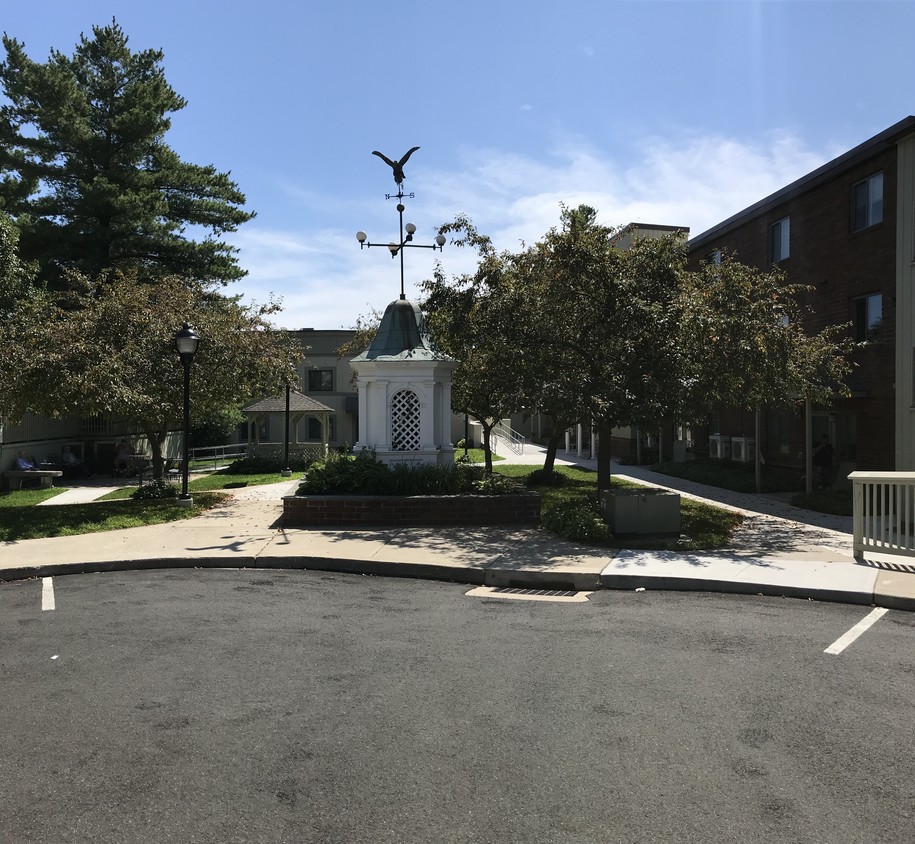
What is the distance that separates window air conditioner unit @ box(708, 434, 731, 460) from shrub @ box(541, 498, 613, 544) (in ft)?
43.5

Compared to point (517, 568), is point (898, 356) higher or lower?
higher

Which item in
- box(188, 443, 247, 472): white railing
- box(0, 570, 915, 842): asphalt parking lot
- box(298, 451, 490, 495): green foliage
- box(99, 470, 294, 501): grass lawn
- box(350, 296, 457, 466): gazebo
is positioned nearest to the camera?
box(0, 570, 915, 842): asphalt parking lot

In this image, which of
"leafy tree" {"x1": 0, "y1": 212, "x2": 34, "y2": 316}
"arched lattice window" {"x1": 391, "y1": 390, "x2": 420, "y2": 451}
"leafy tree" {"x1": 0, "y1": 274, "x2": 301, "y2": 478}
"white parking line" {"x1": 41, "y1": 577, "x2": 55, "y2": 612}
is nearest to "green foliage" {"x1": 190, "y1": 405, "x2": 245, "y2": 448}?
"leafy tree" {"x1": 0, "y1": 212, "x2": 34, "y2": 316}

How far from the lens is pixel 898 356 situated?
49.9ft

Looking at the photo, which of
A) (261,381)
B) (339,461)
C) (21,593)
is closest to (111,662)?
(21,593)

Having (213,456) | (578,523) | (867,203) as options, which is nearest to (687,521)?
(578,523)

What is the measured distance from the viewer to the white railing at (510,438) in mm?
33869

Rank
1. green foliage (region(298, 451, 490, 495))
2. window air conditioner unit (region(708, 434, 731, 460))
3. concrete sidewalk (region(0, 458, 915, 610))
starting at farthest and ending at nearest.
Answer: window air conditioner unit (region(708, 434, 731, 460)) → green foliage (region(298, 451, 490, 495)) → concrete sidewalk (region(0, 458, 915, 610))

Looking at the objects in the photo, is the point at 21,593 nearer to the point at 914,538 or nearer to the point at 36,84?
the point at 914,538

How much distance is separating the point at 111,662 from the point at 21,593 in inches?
135

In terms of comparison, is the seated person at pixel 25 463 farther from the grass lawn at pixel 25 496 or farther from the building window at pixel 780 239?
the building window at pixel 780 239

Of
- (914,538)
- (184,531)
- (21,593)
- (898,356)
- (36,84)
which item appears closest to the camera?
(21,593)

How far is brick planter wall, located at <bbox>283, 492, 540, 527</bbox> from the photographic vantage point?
12.1 meters

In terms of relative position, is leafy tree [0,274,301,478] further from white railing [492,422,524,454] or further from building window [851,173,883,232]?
white railing [492,422,524,454]
